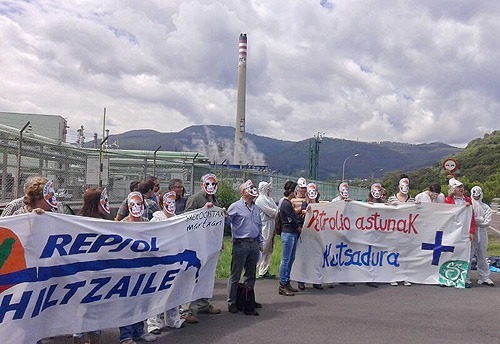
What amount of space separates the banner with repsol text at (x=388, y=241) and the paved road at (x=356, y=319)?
1.50 feet

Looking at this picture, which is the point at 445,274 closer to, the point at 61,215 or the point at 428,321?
the point at 428,321

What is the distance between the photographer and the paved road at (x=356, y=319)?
22.2 feet

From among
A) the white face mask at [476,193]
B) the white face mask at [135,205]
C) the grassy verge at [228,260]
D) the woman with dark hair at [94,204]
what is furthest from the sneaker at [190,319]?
the white face mask at [476,193]

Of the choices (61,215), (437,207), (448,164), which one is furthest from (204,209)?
(448,164)

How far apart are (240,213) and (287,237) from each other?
1.37 metres

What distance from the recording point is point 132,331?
6418 millimetres

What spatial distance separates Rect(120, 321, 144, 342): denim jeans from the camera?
6.23 metres

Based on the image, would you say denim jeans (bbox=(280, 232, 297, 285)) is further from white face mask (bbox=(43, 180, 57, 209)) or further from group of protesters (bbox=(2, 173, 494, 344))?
white face mask (bbox=(43, 180, 57, 209))

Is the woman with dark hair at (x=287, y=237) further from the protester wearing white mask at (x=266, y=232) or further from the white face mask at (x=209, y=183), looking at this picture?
the white face mask at (x=209, y=183)

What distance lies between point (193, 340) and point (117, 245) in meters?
1.54

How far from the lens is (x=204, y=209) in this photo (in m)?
7.80

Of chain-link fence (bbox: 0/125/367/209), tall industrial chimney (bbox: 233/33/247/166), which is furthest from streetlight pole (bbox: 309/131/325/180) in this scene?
chain-link fence (bbox: 0/125/367/209)

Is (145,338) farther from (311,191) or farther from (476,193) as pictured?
(476,193)

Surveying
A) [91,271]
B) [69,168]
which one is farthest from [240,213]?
[69,168]
